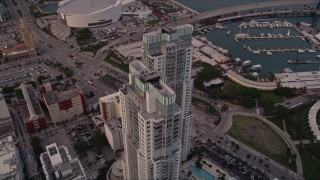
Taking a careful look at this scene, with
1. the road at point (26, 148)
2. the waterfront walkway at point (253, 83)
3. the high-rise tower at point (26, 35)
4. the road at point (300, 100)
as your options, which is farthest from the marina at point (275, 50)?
the road at point (26, 148)

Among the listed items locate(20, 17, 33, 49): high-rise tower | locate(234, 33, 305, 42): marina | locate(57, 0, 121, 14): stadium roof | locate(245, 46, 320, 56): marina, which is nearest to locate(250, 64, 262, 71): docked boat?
locate(245, 46, 320, 56): marina

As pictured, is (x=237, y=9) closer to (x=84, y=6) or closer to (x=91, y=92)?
(x=84, y=6)

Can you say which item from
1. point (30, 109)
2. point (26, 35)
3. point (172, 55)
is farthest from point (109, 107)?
point (26, 35)

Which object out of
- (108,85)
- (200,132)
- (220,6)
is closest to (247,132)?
(200,132)

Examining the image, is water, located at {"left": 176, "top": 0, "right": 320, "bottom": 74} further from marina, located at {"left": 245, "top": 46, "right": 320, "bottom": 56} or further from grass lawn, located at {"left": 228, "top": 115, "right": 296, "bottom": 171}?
grass lawn, located at {"left": 228, "top": 115, "right": 296, "bottom": 171}

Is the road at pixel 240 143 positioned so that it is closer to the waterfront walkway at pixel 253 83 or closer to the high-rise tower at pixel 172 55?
the waterfront walkway at pixel 253 83

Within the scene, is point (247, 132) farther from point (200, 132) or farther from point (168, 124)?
point (168, 124)
